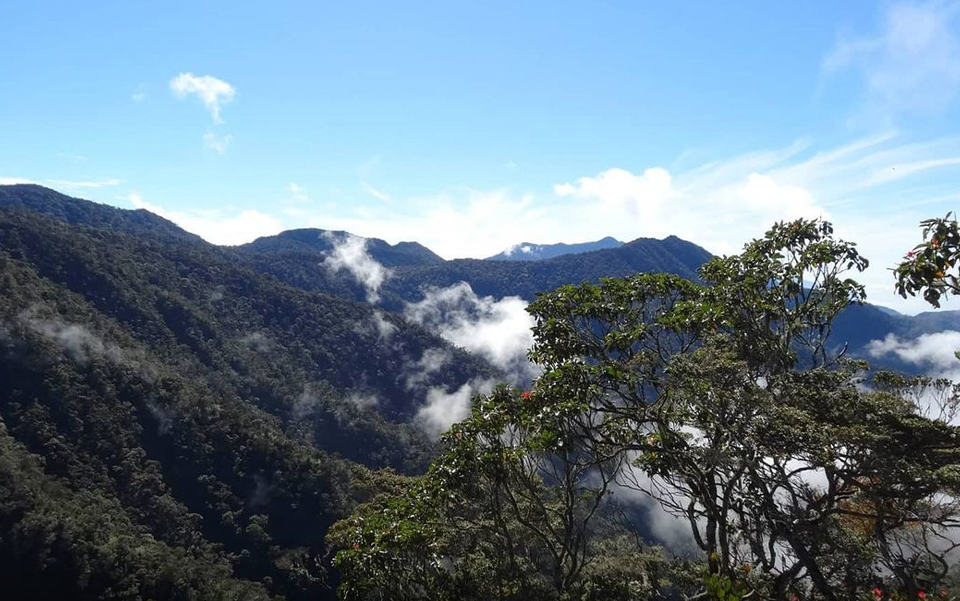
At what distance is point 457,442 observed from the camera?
9438mm

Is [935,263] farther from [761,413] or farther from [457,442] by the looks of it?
[457,442]

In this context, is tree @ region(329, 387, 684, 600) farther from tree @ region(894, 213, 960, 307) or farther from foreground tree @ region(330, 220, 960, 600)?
tree @ region(894, 213, 960, 307)

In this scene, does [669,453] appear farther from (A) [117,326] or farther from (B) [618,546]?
(A) [117,326]

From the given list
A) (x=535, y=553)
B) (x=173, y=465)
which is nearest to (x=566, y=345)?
(x=535, y=553)

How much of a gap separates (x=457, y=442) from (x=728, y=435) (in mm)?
4279

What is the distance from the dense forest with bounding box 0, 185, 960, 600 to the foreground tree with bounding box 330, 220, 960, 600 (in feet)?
0.20

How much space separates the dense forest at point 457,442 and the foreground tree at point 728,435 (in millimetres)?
60

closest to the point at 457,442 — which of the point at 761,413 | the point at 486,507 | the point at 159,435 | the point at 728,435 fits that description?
the point at 486,507

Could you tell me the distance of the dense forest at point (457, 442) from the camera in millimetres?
8148

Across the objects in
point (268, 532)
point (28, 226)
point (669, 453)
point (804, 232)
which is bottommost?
point (268, 532)

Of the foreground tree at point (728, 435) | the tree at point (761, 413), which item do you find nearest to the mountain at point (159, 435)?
the foreground tree at point (728, 435)

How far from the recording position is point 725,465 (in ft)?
25.1

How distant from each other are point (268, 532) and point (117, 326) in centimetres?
6137

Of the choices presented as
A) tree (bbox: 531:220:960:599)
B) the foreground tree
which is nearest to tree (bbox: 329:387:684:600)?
the foreground tree
